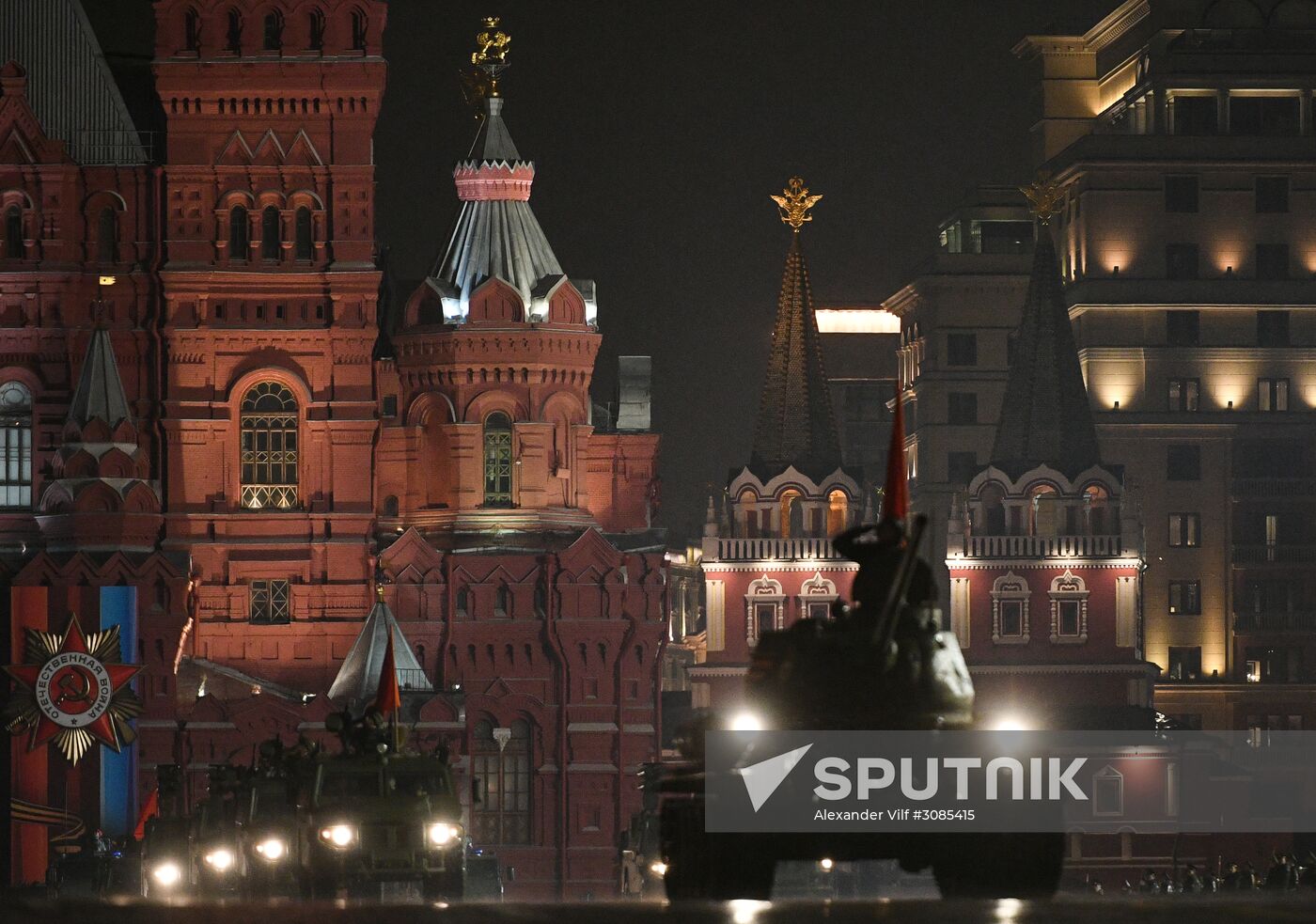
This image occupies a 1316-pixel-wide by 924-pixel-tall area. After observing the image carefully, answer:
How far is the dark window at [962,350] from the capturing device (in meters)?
121

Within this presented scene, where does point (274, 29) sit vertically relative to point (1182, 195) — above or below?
above

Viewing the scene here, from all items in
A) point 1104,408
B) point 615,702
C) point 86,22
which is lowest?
point 615,702

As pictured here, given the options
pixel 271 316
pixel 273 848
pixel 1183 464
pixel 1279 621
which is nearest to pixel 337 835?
pixel 273 848

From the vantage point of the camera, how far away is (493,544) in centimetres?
8812

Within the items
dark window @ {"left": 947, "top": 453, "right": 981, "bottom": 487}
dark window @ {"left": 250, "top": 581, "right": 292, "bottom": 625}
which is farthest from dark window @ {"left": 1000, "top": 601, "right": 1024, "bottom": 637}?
dark window @ {"left": 250, "top": 581, "right": 292, "bottom": 625}

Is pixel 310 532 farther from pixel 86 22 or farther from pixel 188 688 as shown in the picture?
pixel 86 22

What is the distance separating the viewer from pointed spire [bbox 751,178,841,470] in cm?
9869

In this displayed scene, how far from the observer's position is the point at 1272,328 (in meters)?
115

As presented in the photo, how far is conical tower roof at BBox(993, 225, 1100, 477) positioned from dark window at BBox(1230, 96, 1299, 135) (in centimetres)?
1475

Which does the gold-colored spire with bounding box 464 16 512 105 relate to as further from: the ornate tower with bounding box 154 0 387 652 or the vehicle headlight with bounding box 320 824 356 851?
the vehicle headlight with bounding box 320 824 356 851

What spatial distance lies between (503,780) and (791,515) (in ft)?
52.4

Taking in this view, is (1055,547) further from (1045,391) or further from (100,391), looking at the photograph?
(100,391)

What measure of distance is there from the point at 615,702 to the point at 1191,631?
103 feet

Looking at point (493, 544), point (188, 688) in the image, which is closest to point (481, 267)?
point (493, 544)
